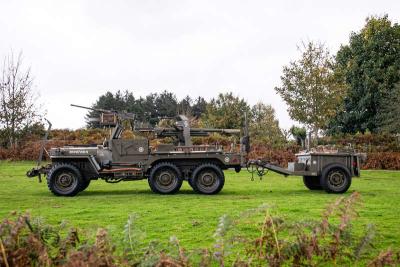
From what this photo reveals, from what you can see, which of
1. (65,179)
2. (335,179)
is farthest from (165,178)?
(335,179)

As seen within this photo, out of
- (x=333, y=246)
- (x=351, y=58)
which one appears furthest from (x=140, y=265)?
(x=351, y=58)

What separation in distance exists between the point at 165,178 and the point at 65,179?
2.71m

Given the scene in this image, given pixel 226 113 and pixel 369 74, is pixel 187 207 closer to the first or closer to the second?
pixel 369 74

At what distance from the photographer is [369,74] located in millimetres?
39562

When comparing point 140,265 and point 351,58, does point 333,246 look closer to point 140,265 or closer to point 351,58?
point 140,265

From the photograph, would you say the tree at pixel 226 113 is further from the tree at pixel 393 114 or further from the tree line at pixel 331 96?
the tree at pixel 393 114

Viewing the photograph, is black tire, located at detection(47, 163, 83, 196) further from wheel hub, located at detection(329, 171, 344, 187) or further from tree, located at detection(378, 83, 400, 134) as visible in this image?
tree, located at detection(378, 83, 400, 134)

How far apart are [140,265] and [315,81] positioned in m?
29.1

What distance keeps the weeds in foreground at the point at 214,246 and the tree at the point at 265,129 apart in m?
29.9

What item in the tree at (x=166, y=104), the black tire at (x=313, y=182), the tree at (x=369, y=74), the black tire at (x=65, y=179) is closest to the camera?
the black tire at (x=65, y=179)

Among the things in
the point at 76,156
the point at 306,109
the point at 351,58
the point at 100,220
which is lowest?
the point at 100,220

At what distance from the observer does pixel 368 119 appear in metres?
39.6

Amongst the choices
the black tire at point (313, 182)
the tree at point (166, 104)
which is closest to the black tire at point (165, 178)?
the black tire at point (313, 182)

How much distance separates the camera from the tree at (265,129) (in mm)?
34881
